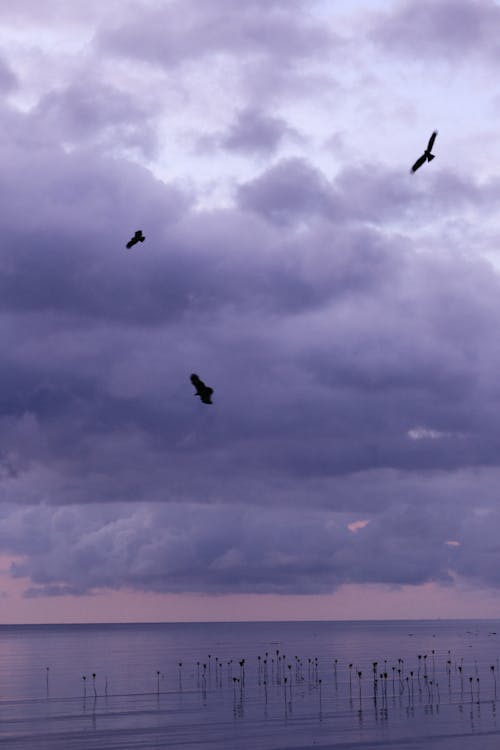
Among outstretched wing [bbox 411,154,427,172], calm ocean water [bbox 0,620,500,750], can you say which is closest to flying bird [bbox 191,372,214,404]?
outstretched wing [bbox 411,154,427,172]

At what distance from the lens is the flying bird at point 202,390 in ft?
163

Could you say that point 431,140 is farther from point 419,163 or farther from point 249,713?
point 249,713

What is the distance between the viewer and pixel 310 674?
19038 cm

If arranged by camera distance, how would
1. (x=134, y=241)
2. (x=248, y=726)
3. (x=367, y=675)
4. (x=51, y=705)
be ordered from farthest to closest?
(x=367, y=675)
(x=51, y=705)
(x=248, y=726)
(x=134, y=241)

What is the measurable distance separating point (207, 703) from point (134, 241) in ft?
314

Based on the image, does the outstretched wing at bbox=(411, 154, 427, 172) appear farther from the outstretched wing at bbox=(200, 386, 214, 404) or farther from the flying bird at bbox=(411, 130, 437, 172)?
A: the outstretched wing at bbox=(200, 386, 214, 404)

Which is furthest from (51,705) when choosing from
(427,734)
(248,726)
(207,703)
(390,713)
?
(427,734)

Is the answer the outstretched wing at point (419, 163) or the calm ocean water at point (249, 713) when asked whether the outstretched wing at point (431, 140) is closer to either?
the outstretched wing at point (419, 163)

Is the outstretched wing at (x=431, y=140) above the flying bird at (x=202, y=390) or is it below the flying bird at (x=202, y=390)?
above

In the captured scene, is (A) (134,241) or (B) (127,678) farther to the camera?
(B) (127,678)

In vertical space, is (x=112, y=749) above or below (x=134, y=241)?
below

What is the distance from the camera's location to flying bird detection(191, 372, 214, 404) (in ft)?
163

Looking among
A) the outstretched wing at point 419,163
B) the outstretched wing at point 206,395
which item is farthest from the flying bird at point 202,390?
the outstretched wing at point 419,163

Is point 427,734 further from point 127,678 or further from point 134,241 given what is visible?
point 127,678
